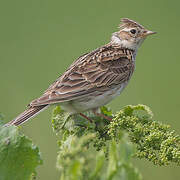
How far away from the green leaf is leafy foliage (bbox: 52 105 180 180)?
0.21 meters

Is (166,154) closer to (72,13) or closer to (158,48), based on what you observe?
(158,48)

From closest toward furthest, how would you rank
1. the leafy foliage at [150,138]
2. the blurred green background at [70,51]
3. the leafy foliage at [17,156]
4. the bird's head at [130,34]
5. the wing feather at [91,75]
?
the leafy foliage at [17,156]
the leafy foliage at [150,138]
the wing feather at [91,75]
the bird's head at [130,34]
the blurred green background at [70,51]

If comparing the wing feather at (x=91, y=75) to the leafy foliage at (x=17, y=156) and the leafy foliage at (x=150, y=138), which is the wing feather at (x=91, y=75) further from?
the leafy foliage at (x=17, y=156)

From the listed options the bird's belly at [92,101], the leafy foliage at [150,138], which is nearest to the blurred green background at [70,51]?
the bird's belly at [92,101]

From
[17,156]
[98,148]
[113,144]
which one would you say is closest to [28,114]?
[98,148]

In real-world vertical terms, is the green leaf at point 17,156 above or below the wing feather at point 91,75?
below

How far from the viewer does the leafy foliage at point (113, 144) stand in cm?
186

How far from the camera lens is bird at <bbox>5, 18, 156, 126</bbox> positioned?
17.8ft

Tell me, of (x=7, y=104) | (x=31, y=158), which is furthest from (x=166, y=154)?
(x=7, y=104)

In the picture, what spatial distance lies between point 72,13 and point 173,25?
3153 millimetres

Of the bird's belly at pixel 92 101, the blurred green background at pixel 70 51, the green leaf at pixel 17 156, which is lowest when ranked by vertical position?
the green leaf at pixel 17 156

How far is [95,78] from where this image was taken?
20.0 ft

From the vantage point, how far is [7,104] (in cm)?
998

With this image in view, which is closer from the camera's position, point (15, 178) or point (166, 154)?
point (15, 178)
